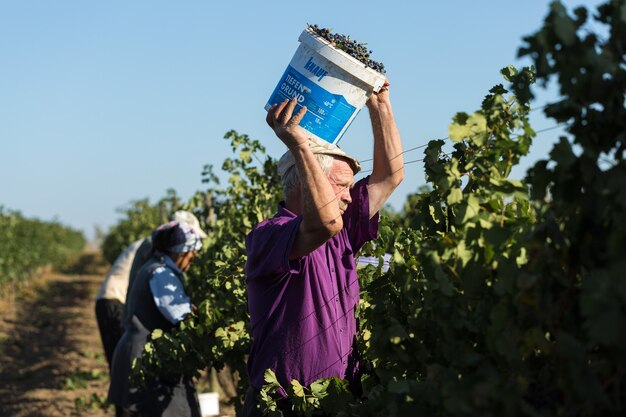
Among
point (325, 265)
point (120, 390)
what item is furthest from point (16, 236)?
point (325, 265)

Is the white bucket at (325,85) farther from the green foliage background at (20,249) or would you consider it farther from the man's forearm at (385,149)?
the green foliage background at (20,249)

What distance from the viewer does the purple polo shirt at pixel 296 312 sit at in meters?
2.75

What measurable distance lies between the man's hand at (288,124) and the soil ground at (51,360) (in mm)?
5029

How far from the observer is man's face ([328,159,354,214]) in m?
2.85

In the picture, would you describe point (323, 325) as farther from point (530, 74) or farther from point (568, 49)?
point (568, 49)

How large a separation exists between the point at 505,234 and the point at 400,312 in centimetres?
68

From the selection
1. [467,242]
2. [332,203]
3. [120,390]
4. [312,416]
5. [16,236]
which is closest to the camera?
[467,242]

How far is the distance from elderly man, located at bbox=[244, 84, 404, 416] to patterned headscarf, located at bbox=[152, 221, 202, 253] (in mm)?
2113

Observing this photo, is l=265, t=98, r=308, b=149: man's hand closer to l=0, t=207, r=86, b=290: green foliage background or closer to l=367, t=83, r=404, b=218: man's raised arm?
l=367, t=83, r=404, b=218: man's raised arm

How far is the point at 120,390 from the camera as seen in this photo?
4883mm

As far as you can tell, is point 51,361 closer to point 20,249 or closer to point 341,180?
point 341,180

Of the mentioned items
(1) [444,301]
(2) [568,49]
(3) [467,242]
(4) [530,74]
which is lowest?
(1) [444,301]

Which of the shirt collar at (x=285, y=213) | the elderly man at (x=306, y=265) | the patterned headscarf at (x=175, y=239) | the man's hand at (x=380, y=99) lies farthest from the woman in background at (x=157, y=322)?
the man's hand at (x=380, y=99)

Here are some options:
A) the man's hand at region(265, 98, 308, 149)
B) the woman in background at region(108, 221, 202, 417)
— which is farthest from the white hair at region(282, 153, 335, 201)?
the woman in background at region(108, 221, 202, 417)
